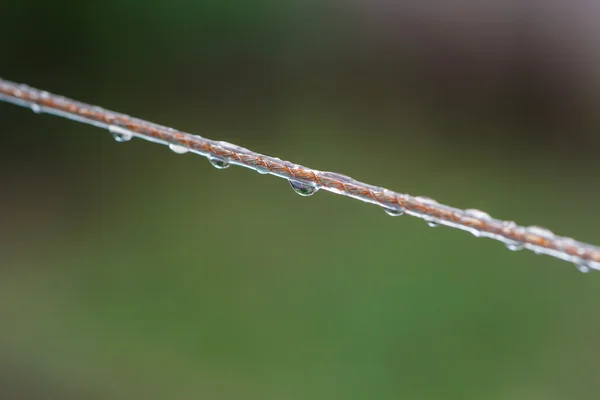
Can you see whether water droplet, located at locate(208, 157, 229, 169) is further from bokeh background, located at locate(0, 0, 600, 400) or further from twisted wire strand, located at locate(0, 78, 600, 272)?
bokeh background, located at locate(0, 0, 600, 400)

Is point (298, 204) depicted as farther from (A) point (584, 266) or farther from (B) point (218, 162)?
(A) point (584, 266)

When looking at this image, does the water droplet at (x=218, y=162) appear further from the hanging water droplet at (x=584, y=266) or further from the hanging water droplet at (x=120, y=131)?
the hanging water droplet at (x=584, y=266)

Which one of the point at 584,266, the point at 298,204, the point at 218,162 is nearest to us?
the point at 584,266

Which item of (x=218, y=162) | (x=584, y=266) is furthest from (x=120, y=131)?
(x=584, y=266)

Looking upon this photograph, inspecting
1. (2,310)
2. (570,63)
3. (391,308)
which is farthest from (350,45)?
(2,310)

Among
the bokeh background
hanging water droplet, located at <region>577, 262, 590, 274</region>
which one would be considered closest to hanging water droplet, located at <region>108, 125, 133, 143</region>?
hanging water droplet, located at <region>577, 262, 590, 274</region>

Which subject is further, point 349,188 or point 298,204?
point 298,204

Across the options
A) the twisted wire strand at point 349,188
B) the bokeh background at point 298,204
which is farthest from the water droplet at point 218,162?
the bokeh background at point 298,204
